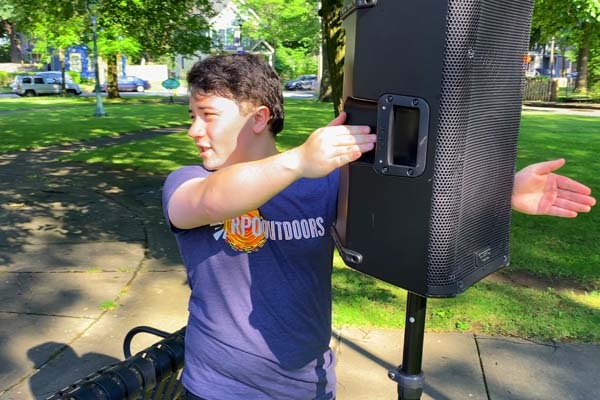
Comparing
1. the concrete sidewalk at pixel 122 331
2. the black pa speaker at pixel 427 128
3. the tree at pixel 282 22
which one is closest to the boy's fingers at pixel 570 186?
the black pa speaker at pixel 427 128

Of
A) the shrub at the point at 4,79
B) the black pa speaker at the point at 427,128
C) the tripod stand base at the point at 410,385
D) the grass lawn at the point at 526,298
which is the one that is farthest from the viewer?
the shrub at the point at 4,79

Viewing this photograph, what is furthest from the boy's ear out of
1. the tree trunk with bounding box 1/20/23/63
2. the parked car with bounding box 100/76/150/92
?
the tree trunk with bounding box 1/20/23/63

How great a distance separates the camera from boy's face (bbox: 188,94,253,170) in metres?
1.55

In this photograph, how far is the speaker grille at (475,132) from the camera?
1.19 meters

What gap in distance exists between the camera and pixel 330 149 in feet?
3.97

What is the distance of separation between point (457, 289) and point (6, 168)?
34.9 feet

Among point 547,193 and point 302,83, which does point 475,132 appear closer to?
point 547,193

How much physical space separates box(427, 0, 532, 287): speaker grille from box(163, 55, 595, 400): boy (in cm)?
28

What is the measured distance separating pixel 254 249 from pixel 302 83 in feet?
159

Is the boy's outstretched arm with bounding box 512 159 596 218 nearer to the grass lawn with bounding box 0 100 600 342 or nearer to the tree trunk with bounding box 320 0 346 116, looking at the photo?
the grass lawn with bounding box 0 100 600 342

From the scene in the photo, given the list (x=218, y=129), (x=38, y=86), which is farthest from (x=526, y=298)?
(x=38, y=86)

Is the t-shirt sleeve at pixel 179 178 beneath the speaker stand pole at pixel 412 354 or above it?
above

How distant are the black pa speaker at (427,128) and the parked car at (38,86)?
4169 centimetres

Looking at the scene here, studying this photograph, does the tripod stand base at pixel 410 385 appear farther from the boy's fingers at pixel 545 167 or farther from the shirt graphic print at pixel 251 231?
the boy's fingers at pixel 545 167
